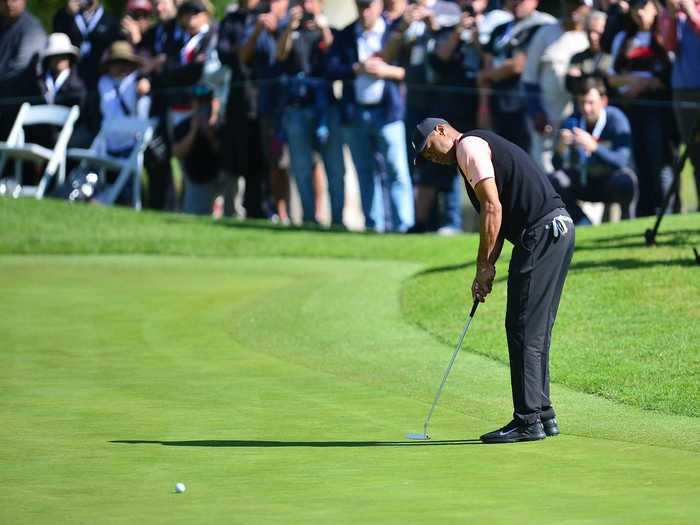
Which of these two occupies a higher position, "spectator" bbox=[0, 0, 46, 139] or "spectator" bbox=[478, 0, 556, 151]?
"spectator" bbox=[478, 0, 556, 151]

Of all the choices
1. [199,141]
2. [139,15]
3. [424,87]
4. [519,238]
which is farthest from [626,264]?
[139,15]

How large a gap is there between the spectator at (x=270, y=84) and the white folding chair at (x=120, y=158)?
1.74m

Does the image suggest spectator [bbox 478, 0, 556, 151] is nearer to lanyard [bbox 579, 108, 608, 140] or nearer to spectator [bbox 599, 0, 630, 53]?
spectator [bbox 599, 0, 630, 53]

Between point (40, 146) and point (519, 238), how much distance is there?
16.3 meters

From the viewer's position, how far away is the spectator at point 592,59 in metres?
19.0

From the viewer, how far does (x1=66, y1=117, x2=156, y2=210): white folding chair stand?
23.0m

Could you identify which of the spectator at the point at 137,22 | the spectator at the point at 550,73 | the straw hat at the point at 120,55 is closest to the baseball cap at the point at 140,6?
the spectator at the point at 137,22

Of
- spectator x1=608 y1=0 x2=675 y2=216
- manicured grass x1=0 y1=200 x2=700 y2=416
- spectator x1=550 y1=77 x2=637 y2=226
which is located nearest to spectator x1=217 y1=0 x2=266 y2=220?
manicured grass x1=0 y1=200 x2=700 y2=416

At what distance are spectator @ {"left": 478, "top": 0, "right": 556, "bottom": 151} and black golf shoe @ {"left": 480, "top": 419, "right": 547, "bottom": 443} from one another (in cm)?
1114

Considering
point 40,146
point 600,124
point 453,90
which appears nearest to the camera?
point 600,124

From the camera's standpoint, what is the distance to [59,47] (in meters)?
23.9

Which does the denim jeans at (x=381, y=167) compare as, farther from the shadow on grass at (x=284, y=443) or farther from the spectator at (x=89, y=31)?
the shadow on grass at (x=284, y=443)

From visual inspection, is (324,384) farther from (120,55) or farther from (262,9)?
(120,55)

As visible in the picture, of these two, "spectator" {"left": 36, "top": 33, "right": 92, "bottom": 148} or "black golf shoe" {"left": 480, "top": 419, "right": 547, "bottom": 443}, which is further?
"spectator" {"left": 36, "top": 33, "right": 92, "bottom": 148}
